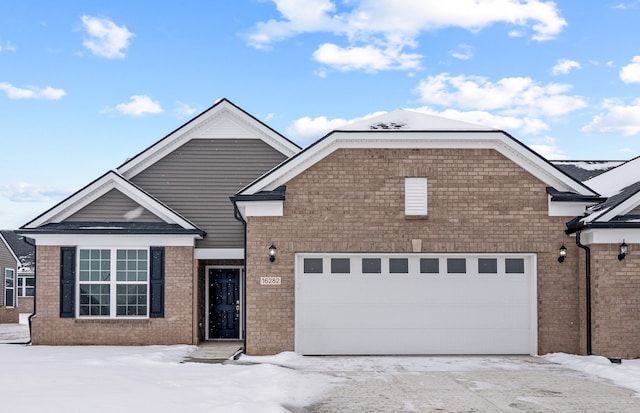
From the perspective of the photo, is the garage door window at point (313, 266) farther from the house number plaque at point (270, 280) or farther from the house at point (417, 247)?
the house number plaque at point (270, 280)

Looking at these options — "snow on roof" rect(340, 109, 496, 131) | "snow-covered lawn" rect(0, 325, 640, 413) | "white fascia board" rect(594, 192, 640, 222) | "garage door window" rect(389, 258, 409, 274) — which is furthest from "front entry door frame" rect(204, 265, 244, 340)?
"white fascia board" rect(594, 192, 640, 222)

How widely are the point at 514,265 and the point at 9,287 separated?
28352 millimetres

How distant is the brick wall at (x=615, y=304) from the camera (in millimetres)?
14891

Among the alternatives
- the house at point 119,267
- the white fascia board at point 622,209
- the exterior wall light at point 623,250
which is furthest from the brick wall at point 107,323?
the exterior wall light at point 623,250

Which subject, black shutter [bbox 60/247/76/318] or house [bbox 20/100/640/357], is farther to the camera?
black shutter [bbox 60/247/76/318]

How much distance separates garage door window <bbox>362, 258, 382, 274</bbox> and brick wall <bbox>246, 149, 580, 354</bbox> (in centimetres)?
36

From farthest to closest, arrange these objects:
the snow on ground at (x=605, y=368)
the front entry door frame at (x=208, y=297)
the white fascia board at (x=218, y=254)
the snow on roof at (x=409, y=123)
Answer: the front entry door frame at (x=208, y=297), the white fascia board at (x=218, y=254), the snow on roof at (x=409, y=123), the snow on ground at (x=605, y=368)

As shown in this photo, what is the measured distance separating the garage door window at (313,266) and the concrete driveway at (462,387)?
203 centimetres

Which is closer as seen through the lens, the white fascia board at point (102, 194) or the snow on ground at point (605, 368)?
the snow on ground at point (605, 368)

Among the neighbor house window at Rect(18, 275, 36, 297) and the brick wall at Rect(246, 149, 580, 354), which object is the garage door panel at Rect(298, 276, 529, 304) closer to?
the brick wall at Rect(246, 149, 580, 354)

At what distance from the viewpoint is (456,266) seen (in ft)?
51.6

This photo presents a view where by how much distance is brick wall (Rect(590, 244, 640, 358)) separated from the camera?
48.9 feet

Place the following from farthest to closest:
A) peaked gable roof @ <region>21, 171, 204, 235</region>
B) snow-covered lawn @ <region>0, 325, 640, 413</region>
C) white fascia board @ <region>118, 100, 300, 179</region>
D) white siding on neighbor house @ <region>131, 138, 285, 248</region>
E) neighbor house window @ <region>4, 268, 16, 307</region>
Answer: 1. neighbor house window @ <region>4, 268, 16, 307</region>
2. white fascia board @ <region>118, 100, 300, 179</region>
3. white siding on neighbor house @ <region>131, 138, 285, 248</region>
4. peaked gable roof @ <region>21, 171, 204, 235</region>
5. snow-covered lawn @ <region>0, 325, 640, 413</region>

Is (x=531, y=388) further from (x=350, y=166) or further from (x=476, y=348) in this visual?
(x=350, y=166)
